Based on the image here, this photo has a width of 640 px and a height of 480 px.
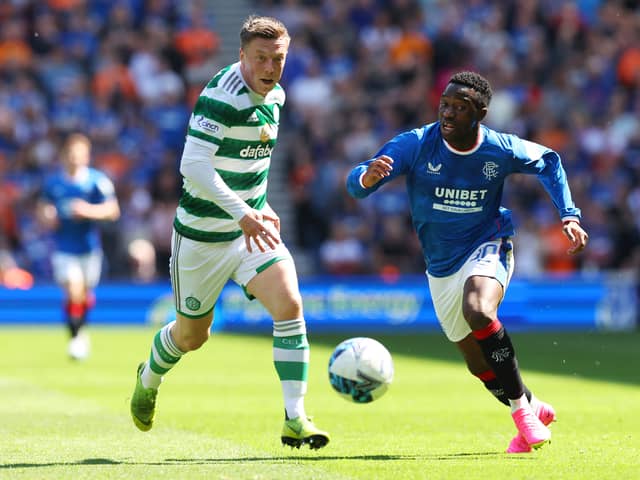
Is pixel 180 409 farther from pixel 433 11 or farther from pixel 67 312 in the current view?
pixel 433 11

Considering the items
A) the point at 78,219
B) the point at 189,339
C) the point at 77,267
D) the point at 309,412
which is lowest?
the point at 77,267

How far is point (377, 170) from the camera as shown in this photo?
766cm

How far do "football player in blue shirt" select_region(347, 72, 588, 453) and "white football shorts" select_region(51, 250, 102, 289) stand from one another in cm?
835

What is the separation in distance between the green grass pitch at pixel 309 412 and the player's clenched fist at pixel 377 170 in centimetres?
166

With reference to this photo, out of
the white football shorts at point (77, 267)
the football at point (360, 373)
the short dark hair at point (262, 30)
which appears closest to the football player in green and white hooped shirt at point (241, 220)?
the short dark hair at point (262, 30)

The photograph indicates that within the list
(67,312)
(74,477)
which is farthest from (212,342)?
(74,477)

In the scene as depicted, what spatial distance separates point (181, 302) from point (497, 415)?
127 inches

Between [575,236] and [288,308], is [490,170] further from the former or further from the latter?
[288,308]

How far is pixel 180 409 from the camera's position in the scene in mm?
10531

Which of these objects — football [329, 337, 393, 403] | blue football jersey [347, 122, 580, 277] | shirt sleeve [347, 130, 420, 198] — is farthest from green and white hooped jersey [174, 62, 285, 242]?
football [329, 337, 393, 403]

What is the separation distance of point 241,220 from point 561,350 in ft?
34.0

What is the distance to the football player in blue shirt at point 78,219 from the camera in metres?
15.6

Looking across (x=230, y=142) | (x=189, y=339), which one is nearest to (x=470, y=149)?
(x=230, y=142)

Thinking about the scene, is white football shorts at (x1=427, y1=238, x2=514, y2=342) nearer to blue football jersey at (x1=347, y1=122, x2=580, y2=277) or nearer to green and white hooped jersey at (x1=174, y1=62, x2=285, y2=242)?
blue football jersey at (x1=347, y1=122, x2=580, y2=277)
